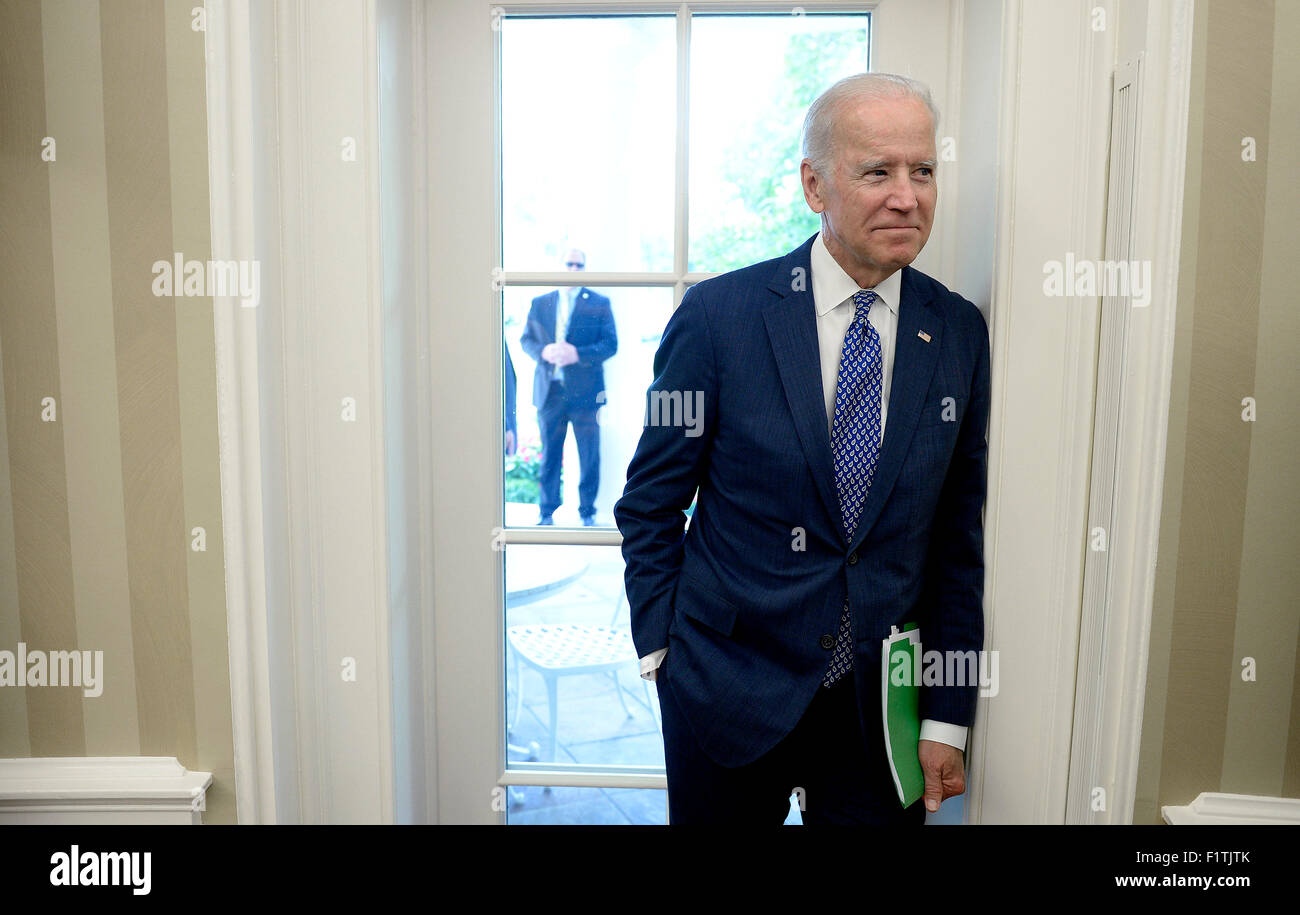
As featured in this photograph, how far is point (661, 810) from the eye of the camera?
157cm

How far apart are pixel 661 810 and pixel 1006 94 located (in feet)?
4.58

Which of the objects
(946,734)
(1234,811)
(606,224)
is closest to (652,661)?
(946,734)

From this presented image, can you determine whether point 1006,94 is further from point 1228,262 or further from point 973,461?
point 973,461

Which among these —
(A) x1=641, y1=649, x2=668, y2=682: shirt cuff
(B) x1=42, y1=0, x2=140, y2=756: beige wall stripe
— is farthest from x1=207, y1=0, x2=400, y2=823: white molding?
(A) x1=641, y1=649, x2=668, y2=682: shirt cuff

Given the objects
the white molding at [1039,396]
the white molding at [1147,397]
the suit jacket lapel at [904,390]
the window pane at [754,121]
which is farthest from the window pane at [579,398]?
the white molding at [1147,397]

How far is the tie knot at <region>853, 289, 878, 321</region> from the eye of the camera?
116 centimetres

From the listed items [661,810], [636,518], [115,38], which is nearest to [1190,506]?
[636,518]

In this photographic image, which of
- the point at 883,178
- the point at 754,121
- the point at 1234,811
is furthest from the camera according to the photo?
the point at 754,121

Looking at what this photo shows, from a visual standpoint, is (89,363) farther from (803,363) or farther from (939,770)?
(939,770)

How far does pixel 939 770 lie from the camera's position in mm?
1199

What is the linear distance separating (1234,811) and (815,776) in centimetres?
62

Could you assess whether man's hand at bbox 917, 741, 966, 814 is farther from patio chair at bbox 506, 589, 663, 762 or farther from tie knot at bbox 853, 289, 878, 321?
tie knot at bbox 853, 289, 878, 321

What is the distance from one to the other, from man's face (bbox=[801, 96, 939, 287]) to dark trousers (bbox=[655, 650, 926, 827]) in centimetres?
63
